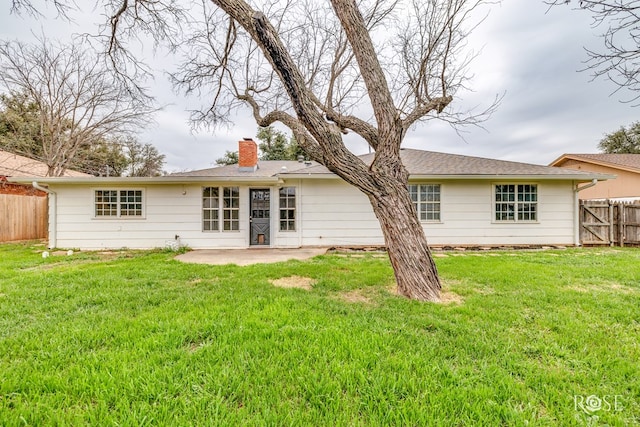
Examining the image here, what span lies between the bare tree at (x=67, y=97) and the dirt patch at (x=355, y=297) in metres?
13.4

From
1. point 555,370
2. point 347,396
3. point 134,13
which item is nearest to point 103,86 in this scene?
point 134,13

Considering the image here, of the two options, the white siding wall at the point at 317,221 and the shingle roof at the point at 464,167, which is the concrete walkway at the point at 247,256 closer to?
the white siding wall at the point at 317,221

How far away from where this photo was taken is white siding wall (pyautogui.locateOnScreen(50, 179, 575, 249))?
9.11 meters

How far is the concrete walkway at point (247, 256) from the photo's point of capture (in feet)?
22.9

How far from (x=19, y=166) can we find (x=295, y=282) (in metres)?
19.4

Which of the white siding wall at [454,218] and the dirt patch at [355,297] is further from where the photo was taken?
the white siding wall at [454,218]

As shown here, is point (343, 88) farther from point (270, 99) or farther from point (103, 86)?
point (103, 86)

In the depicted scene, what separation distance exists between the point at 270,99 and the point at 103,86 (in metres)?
12.2

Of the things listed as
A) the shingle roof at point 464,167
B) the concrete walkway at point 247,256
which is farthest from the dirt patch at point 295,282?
the shingle roof at point 464,167

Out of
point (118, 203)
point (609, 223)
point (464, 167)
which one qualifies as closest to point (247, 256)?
point (118, 203)

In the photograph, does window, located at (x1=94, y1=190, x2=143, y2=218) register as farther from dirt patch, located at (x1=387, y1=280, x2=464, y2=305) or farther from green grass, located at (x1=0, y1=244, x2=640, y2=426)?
dirt patch, located at (x1=387, y1=280, x2=464, y2=305)

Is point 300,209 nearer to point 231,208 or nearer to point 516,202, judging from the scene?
point 231,208

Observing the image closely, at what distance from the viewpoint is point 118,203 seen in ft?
30.1

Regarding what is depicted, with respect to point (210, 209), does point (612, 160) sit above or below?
above
